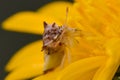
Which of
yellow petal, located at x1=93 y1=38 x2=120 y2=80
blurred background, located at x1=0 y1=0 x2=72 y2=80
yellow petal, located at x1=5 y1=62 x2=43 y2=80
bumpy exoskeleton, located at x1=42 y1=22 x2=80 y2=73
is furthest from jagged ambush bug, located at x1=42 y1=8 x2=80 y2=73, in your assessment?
blurred background, located at x1=0 y1=0 x2=72 y2=80

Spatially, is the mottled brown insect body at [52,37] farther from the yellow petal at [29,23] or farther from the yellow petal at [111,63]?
the yellow petal at [29,23]

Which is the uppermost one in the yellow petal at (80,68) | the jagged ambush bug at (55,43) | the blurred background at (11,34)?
the jagged ambush bug at (55,43)

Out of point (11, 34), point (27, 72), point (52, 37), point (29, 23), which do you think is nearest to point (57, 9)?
point (29, 23)

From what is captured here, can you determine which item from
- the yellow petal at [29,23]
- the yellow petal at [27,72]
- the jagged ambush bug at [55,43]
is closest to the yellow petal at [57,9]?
the yellow petal at [29,23]

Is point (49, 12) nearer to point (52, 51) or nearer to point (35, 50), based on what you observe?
point (35, 50)

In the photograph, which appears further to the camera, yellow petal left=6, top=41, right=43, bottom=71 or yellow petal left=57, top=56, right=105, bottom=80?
yellow petal left=6, top=41, right=43, bottom=71

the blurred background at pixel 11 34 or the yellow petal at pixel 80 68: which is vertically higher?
the yellow petal at pixel 80 68

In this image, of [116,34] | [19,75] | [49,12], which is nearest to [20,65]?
[19,75]

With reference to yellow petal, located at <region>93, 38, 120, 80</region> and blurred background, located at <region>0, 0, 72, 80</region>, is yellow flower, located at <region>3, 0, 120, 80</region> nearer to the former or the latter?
yellow petal, located at <region>93, 38, 120, 80</region>
